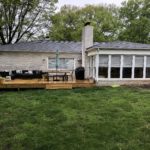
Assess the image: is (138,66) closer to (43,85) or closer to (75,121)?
(43,85)

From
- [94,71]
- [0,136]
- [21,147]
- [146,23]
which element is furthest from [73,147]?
[146,23]

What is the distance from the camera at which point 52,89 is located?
622 inches

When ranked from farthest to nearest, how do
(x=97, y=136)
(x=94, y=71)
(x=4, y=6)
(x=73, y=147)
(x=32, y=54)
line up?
(x=4, y=6) → (x=32, y=54) → (x=94, y=71) → (x=97, y=136) → (x=73, y=147)

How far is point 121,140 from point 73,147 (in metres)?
1.24

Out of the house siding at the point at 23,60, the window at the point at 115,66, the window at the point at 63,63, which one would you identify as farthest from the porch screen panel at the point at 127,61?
the house siding at the point at 23,60

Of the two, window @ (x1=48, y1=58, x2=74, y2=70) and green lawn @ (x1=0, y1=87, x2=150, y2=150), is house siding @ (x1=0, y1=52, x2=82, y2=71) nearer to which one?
window @ (x1=48, y1=58, x2=74, y2=70)

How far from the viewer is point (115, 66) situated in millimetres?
17016

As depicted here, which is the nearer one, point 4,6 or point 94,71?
point 94,71

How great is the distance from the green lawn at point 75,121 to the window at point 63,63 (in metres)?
7.56

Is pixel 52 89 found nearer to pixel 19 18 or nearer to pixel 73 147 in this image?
pixel 73 147

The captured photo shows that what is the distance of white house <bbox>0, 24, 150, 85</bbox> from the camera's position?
55.4ft

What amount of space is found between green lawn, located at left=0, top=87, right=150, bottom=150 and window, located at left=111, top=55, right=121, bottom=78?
341 centimetres

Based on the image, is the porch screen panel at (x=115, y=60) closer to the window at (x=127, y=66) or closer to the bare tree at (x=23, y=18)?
the window at (x=127, y=66)

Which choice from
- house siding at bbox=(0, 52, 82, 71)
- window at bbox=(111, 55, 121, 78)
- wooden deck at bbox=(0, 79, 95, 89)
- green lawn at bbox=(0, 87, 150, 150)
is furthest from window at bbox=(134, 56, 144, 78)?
house siding at bbox=(0, 52, 82, 71)
